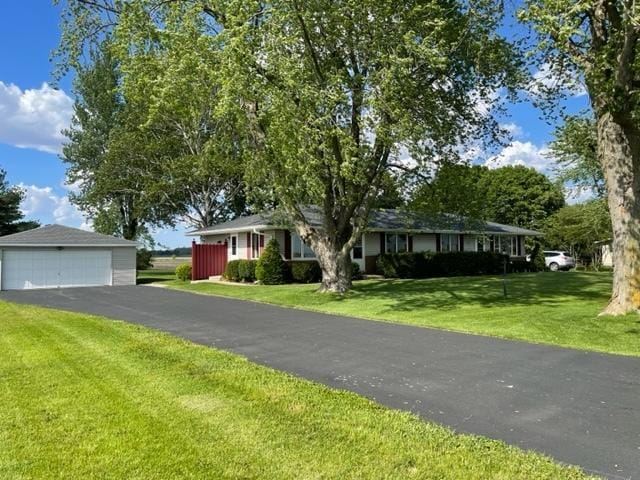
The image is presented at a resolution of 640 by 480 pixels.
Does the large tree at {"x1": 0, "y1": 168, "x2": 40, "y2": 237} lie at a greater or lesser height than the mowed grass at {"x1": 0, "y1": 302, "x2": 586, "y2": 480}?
greater

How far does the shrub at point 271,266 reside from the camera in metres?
22.9

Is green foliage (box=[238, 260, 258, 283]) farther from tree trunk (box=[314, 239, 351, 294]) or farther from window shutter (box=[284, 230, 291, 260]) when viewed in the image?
tree trunk (box=[314, 239, 351, 294])

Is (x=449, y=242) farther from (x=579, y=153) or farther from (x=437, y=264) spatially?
(x=579, y=153)

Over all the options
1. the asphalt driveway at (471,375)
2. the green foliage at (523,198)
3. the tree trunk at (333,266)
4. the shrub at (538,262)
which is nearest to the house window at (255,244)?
the tree trunk at (333,266)

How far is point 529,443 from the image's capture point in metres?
4.39

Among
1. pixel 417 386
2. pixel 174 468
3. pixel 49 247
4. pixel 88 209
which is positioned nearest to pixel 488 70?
pixel 417 386

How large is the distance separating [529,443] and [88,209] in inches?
1459

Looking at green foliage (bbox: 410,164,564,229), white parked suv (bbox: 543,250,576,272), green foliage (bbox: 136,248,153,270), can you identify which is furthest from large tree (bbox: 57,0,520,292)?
green foliage (bbox: 410,164,564,229)

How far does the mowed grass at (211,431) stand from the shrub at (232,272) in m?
18.1

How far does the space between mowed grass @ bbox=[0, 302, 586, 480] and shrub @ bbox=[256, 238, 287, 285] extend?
15565 mm

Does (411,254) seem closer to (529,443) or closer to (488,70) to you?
(488,70)

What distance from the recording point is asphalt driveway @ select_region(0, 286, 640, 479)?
4.58 m

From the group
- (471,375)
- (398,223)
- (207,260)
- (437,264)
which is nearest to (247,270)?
(207,260)

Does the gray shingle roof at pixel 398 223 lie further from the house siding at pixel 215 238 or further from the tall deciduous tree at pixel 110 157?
the tall deciduous tree at pixel 110 157
